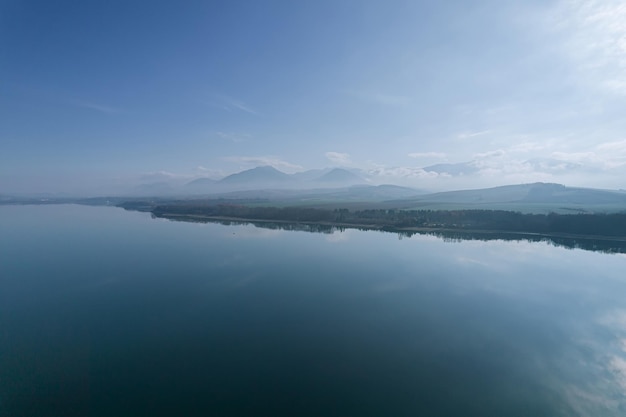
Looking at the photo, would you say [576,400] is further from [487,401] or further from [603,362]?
[603,362]

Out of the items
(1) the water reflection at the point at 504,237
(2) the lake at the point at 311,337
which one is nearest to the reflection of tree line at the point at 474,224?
(1) the water reflection at the point at 504,237

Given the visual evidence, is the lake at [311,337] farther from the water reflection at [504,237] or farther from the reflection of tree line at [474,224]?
the reflection of tree line at [474,224]

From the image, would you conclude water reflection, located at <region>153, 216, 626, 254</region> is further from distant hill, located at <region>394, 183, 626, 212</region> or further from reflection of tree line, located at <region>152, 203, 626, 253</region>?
distant hill, located at <region>394, 183, 626, 212</region>

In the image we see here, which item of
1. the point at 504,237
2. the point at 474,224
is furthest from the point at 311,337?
the point at 474,224

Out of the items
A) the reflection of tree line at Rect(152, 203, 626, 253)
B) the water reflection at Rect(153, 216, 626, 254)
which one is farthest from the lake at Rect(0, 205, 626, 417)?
the reflection of tree line at Rect(152, 203, 626, 253)

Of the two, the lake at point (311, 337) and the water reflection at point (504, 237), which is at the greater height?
the water reflection at point (504, 237)

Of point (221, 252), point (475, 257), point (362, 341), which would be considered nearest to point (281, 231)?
point (221, 252)
